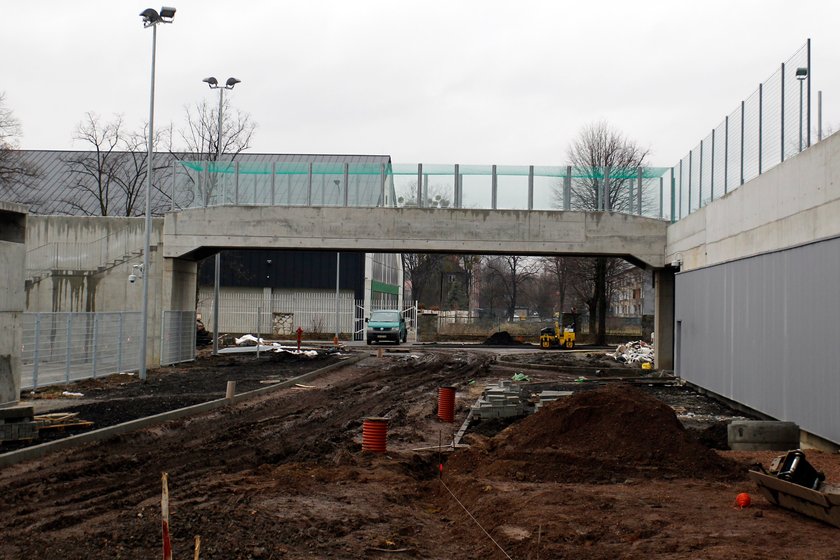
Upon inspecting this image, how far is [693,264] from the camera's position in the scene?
2614 cm

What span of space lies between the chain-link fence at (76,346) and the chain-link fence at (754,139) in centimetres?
1838

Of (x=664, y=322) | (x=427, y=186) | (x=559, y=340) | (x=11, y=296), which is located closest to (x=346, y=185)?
(x=427, y=186)

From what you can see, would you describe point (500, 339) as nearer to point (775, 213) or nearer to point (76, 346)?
point (76, 346)

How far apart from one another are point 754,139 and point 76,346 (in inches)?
766

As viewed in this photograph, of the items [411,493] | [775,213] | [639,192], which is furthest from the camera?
[639,192]

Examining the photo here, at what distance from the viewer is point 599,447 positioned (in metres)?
13.1

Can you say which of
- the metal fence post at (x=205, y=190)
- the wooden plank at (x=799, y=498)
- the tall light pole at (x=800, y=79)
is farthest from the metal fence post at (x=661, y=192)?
the wooden plank at (x=799, y=498)

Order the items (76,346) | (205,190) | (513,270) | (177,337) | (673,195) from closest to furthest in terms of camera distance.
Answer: (76,346) < (673,195) < (205,190) < (177,337) < (513,270)

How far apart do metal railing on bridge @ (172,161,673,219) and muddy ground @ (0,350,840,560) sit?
1485cm

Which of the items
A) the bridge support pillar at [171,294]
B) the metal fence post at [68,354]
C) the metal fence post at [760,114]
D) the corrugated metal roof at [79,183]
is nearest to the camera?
the metal fence post at [760,114]

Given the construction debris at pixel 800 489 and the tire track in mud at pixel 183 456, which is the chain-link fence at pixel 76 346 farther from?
the construction debris at pixel 800 489

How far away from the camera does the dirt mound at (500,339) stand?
57594mm

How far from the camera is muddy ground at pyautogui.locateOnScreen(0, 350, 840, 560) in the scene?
8.00 meters

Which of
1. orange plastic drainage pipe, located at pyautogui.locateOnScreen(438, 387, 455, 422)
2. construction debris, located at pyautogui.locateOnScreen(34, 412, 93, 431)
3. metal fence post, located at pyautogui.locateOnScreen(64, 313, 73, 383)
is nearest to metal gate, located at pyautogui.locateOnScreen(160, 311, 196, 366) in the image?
metal fence post, located at pyautogui.locateOnScreen(64, 313, 73, 383)
